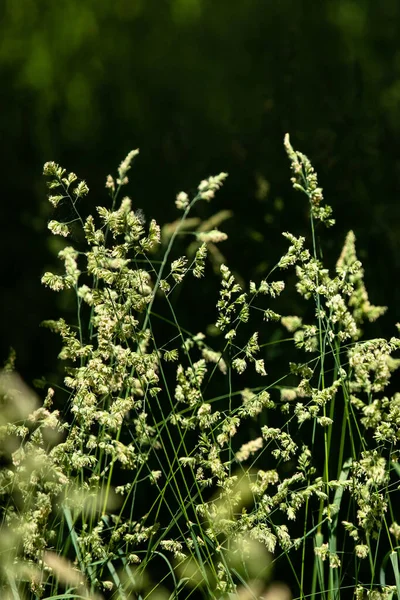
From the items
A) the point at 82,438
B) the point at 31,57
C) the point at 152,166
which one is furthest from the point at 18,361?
the point at 82,438

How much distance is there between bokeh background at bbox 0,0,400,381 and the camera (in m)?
2.94

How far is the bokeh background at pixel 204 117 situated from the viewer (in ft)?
9.66

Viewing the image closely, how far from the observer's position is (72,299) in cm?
292

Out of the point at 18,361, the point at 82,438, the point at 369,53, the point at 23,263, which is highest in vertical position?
the point at 369,53

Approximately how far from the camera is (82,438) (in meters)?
1.54

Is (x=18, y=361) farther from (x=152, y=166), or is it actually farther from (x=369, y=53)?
(x=369, y=53)

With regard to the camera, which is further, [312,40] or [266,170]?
[312,40]

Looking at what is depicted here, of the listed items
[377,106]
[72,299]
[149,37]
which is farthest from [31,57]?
[377,106]

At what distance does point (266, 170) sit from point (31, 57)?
3.15ft

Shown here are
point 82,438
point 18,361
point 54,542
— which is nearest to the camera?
point 82,438

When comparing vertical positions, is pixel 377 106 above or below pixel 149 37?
below

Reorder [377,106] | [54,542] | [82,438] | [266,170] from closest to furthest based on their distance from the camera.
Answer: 1. [82,438]
2. [54,542]
3. [266,170]
4. [377,106]

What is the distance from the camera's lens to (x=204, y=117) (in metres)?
3.42

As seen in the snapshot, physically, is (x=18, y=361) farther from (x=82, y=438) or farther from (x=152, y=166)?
(x=82, y=438)
